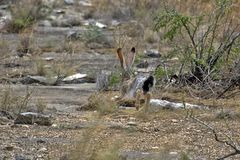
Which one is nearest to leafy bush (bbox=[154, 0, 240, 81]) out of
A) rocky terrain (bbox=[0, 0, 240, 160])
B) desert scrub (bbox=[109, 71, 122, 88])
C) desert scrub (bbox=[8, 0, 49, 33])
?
rocky terrain (bbox=[0, 0, 240, 160])

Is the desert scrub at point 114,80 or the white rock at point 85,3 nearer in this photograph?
the desert scrub at point 114,80

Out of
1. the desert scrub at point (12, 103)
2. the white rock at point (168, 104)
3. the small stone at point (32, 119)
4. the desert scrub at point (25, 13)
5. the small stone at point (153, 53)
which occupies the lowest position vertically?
the desert scrub at point (25, 13)

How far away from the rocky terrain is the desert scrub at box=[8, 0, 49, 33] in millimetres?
4460

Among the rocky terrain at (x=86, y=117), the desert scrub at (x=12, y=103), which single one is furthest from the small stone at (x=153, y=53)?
the desert scrub at (x=12, y=103)

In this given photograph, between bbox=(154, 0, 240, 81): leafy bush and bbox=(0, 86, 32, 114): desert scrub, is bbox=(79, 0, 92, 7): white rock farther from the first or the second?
bbox=(0, 86, 32, 114): desert scrub

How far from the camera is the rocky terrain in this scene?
7.50 meters

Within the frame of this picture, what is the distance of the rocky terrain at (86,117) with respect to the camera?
750 centimetres

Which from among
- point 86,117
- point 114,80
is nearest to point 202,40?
point 114,80

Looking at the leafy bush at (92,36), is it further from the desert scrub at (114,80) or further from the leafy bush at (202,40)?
the desert scrub at (114,80)

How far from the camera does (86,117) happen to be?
974cm

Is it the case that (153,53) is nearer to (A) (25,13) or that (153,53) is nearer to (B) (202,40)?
(B) (202,40)

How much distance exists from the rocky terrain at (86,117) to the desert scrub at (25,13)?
14.6ft

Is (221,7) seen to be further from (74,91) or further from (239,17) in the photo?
(74,91)

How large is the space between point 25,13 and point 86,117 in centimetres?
1622
